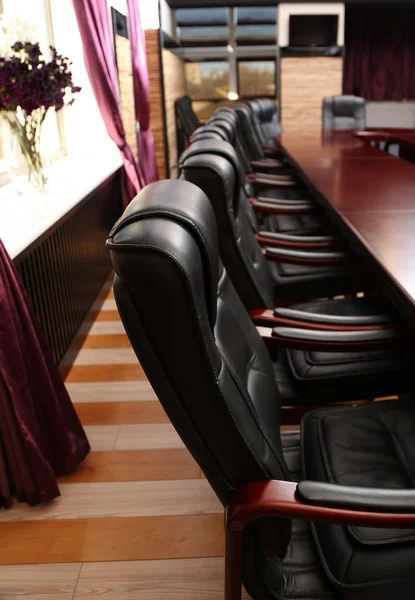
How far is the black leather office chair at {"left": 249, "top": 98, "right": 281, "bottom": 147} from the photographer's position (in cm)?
589

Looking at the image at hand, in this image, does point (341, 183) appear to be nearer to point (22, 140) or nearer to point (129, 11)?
point (22, 140)

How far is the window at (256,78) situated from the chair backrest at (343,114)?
79.6 inches

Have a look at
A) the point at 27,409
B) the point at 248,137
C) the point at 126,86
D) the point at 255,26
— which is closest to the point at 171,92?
the point at 126,86

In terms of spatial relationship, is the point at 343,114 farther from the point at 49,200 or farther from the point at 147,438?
the point at 147,438

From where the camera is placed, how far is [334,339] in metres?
1.43

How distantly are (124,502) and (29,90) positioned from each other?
1.47 m

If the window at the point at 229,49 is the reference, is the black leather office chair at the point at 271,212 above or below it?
below

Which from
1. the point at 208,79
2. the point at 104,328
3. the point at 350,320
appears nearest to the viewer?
the point at 350,320

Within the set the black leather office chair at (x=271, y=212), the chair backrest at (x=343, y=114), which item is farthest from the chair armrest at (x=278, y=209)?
the chair backrest at (x=343, y=114)

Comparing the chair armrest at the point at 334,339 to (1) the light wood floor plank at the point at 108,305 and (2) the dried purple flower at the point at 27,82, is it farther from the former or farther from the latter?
(1) the light wood floor plank at the point at 108,305

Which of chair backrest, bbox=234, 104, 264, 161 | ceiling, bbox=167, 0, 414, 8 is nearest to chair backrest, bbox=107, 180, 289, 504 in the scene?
chair backrest, bbox=234, 104, 264, 161

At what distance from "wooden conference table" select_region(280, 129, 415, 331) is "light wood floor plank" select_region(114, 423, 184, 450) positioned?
946mm

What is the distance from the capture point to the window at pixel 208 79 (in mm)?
8375

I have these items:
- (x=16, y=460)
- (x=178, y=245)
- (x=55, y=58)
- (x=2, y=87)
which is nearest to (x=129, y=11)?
(x=55, y=58)
